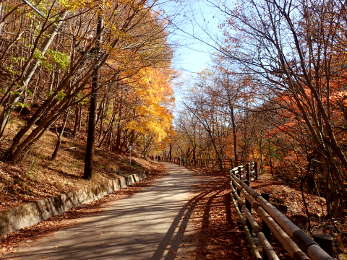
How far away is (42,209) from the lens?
7.22m

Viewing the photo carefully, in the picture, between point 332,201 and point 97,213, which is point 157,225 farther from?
point 332,201

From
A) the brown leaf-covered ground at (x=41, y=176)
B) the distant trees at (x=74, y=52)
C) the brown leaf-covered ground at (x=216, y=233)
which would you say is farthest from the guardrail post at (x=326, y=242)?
the distant trees at (x=74, y=52)

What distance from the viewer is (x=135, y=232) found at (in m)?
5.86

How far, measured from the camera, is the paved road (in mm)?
4688

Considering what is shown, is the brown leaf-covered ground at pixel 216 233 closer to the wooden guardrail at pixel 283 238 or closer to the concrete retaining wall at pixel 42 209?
the wooden guardrail at pixel 283 238

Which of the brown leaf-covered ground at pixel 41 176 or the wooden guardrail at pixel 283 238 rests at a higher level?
the brown leaf-covered ground at pixel 41 176

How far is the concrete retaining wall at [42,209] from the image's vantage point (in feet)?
19.4

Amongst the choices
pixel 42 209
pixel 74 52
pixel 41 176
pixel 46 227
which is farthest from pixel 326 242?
pixel 74 52

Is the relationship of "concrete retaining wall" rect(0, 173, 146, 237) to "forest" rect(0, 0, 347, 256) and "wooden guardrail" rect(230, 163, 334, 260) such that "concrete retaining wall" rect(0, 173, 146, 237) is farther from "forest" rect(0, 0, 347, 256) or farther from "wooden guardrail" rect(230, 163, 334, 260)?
"wooden guardrail" rect(230, 163, 334, 260)

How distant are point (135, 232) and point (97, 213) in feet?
8.68

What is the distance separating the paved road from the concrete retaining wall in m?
0.96

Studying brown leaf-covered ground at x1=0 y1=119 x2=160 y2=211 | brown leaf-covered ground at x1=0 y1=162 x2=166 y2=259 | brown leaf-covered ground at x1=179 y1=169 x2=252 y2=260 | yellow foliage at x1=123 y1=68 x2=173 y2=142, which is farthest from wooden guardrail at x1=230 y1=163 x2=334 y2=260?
yellow foliage at x1=123 y1=68 x2=173 y2=142

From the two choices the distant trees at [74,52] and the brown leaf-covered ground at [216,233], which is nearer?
the brown leaf-covered ground at [216,233]

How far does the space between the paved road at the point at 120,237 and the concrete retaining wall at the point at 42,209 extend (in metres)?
0.96
